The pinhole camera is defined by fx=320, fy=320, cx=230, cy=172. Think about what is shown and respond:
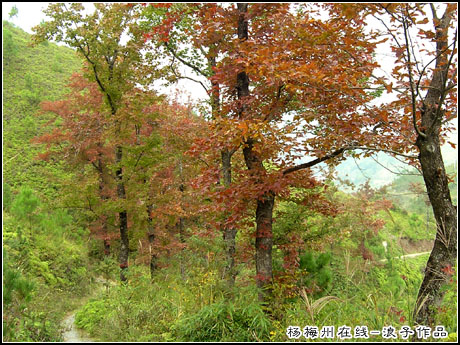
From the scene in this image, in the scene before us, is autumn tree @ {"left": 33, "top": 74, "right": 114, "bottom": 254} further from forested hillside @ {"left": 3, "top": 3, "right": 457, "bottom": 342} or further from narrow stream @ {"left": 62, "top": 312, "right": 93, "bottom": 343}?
narrow stream @ {"left": 62, "top": 312, "right": 93, "bottom": 343}

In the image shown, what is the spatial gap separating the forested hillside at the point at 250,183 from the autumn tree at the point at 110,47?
0.04 metres

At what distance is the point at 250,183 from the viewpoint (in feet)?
15.6

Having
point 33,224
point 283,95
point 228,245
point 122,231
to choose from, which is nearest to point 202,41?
point 283,95

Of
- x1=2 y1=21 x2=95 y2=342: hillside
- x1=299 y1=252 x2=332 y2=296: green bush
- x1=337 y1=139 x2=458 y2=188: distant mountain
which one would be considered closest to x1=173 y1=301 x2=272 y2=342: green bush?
x1=337 y1=139 x2=458 y2=188: distant mountain

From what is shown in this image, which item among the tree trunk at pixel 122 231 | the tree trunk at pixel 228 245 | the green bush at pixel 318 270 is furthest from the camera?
the tree trunk at pixel 122 231

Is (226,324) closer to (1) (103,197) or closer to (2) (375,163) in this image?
(2) (375,163)

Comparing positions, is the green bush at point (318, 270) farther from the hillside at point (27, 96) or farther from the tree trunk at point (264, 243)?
the hillside at point (27, 96)

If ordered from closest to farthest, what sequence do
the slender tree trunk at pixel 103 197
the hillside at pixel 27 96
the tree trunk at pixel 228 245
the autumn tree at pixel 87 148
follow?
the tree trunk at pixel 228 245
the autumn tree at pixel 87 148
the slender tree trunk at pixel 103 197
the hillside at pixel 27 96

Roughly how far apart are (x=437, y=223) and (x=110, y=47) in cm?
793

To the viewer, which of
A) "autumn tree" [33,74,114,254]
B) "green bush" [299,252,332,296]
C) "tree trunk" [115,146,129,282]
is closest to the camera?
"green bush" [299,252,332,296]

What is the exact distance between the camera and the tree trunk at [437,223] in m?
3.64

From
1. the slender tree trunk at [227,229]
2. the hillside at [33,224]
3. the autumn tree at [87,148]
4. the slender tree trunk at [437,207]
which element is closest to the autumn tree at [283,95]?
the slender tree trunk at [227,229]

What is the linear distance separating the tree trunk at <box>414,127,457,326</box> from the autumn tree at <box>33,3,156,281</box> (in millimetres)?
5914

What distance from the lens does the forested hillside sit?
368cm
